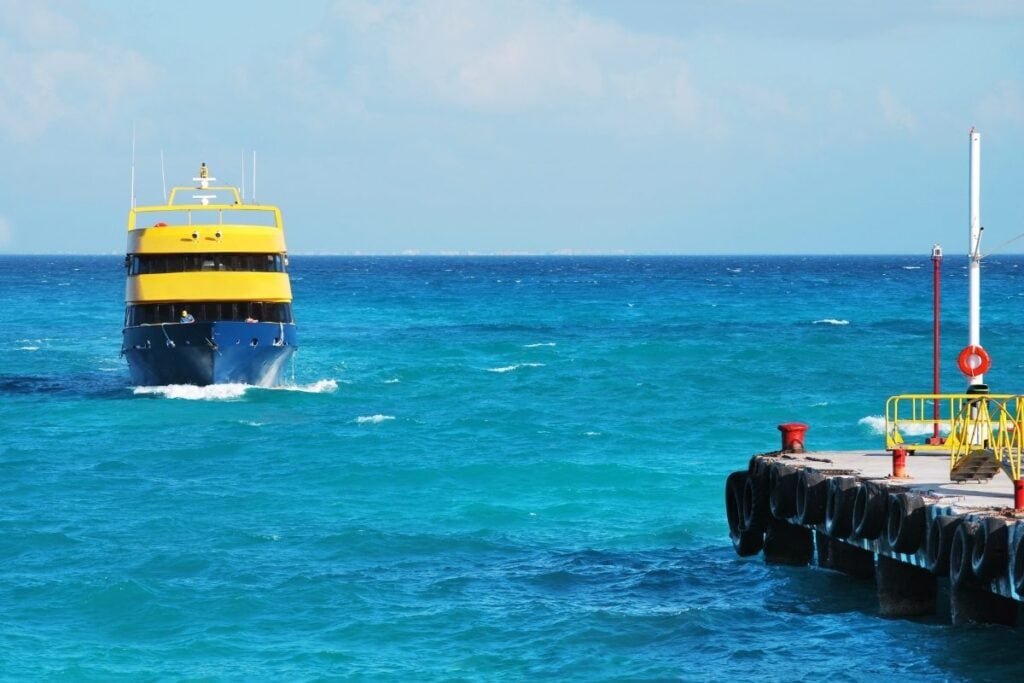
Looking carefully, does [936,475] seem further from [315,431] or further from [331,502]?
[315,431]

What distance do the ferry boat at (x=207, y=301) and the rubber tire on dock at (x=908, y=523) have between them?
91.5ft

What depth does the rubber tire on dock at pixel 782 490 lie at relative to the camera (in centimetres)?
2088

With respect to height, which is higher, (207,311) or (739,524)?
(207,311)

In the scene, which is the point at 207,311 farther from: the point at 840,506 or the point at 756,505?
the point at 840,506

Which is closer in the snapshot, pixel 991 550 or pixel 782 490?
pixel 991 550

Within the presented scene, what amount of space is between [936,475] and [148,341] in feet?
94.5

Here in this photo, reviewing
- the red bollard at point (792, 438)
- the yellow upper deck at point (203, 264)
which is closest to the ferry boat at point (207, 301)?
the yellow upper deck at point (203, 264)

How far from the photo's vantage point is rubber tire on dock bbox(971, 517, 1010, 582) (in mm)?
15695

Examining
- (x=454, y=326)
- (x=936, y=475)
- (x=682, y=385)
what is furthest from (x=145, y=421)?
(x=454, y=326)

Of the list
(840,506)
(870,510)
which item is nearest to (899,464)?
(840,506)

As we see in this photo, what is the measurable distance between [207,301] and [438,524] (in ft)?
63.0

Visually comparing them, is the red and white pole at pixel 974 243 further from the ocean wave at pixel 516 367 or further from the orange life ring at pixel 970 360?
the ocean wave at pixel 516 367

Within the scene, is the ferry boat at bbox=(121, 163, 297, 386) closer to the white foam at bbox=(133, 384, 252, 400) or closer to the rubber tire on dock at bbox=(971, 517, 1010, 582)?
the white foam at bbox=(133, 384, 252, 400)

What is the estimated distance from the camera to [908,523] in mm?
17562
